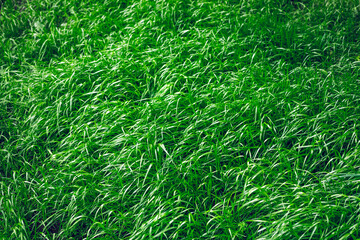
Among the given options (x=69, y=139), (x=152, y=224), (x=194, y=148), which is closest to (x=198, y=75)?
(x=194, y=148)

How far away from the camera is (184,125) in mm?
3125

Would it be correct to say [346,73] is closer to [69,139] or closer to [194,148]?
[194,148]

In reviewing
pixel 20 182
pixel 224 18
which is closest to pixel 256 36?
pixel 224 18

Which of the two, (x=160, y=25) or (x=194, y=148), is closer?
(x=194, y=148)

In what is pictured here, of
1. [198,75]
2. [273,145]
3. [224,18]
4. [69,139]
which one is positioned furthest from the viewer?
[224,18]

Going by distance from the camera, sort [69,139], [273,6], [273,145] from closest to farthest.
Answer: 1. [273,145]
2. [69,139]
3. [273,6]

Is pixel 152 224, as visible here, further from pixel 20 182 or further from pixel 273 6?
pixel 273 6

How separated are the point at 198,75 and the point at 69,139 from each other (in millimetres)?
1425

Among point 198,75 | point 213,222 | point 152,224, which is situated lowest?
point 213,222

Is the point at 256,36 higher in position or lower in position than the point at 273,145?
higher

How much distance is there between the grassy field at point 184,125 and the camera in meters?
2.53

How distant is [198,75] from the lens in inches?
140

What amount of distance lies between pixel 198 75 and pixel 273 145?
1135mm

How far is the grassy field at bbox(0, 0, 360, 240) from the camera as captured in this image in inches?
99.6
